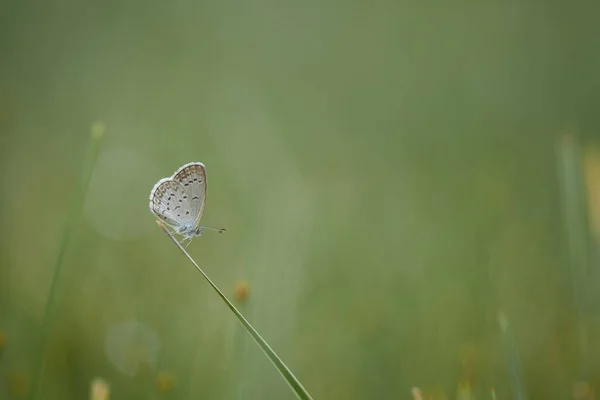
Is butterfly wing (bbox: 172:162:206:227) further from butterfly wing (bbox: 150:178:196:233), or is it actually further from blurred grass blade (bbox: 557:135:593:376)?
blurred grass blade (bbox: 557:135:593:376)

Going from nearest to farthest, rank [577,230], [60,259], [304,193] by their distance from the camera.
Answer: [60,259]
[577,230]
[304,193]

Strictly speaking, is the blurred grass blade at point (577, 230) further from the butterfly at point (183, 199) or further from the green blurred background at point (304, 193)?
the butterfly at point (183, 199)

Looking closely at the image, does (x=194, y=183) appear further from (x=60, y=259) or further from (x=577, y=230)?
(x=577, y=230)

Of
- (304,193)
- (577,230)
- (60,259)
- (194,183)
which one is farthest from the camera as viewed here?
(304,193)

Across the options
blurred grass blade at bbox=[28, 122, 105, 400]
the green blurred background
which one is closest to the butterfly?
the green blurred background

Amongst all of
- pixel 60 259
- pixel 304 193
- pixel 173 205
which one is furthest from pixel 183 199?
pixel 304 193

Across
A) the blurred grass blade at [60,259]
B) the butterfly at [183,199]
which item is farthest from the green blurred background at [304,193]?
the butterfly at [183,199]

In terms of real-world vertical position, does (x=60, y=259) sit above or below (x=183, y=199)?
above
